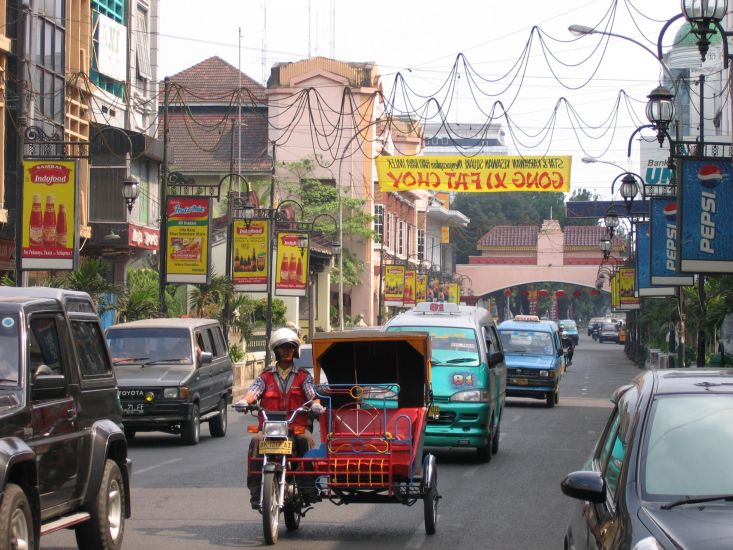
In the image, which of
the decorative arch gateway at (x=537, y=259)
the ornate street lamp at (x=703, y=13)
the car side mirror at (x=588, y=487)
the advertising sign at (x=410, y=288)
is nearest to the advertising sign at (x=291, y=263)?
the ornate street lamp at (x=703, y=13)

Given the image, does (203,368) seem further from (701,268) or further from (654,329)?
(654,329)

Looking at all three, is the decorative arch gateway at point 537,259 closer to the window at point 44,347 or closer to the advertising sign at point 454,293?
the advertising sign at point 454,293

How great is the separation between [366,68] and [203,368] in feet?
164

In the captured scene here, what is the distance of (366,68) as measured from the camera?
6994cm

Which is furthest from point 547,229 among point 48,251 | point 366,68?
point 48,251

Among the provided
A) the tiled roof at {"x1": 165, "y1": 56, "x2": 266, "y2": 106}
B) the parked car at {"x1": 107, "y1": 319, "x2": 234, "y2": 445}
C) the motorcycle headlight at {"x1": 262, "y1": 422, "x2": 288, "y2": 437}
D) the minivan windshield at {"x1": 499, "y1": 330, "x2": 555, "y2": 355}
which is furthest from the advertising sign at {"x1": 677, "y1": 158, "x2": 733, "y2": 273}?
the tiled roof at {"x1": 165, "y1": 56, "x2": 266, "y2": 106}

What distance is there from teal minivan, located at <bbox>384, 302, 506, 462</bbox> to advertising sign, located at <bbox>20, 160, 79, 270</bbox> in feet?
33.7

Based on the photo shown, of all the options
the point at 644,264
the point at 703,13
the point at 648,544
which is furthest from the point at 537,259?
the point at 648,544

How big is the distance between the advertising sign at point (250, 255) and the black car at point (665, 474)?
31992 mm

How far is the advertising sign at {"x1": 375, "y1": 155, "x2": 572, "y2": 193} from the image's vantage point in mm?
35531

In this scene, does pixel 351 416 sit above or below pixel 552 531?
above

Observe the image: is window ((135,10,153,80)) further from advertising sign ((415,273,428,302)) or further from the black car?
the black car

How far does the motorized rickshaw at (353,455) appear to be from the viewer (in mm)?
11102

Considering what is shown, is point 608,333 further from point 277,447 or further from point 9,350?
point 9,350
